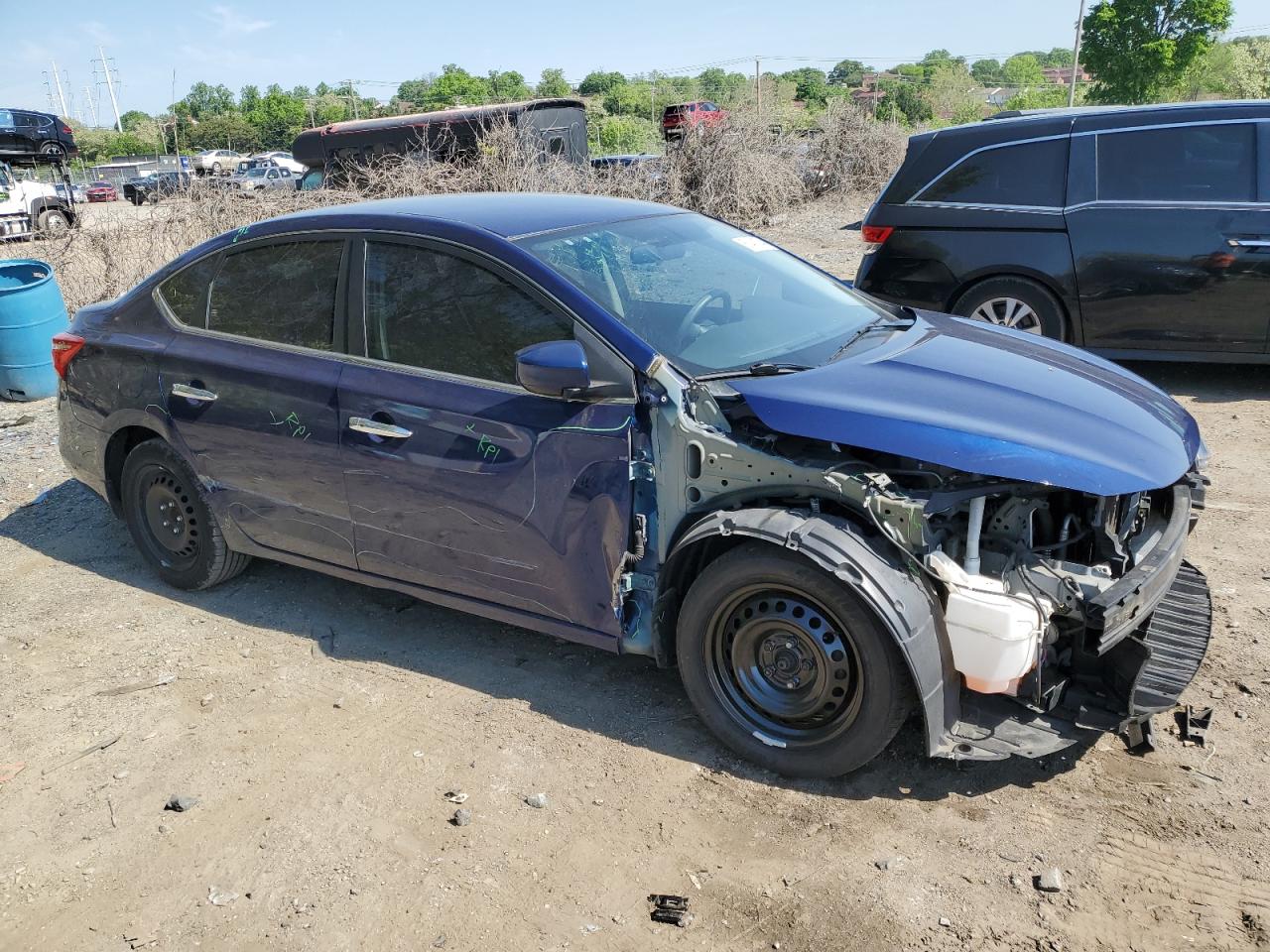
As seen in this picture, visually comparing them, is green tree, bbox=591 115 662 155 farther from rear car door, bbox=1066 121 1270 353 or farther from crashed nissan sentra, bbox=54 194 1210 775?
crashed nissan sentra, bbox=54 194 1210 775

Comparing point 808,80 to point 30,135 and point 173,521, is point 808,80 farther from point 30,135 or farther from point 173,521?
point 173,521

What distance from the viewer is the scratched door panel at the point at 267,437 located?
390 centimetres

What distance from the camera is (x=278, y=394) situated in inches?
157

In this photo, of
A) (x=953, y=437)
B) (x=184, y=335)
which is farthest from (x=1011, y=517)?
(x=184, y=335)

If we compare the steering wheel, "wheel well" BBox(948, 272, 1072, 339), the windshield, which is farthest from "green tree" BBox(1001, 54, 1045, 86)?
the steering wheel

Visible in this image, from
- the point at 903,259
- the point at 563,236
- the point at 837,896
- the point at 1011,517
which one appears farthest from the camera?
the point at 903,259

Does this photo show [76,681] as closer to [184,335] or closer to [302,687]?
[302,687]

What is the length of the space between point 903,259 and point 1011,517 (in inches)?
176

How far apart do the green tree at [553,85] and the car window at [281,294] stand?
67613mm

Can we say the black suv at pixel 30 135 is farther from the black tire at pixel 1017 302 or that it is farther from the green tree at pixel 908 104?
the green tree at pixel 908 104

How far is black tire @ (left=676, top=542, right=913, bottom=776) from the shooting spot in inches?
113

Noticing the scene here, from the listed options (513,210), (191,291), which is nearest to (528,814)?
(513,210)

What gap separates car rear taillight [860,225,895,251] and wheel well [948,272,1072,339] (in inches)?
26.9

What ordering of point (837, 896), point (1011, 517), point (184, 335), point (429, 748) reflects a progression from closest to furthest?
point (837, 896)
point (1011, 517)
point (429, 748)
point (184, 335)
